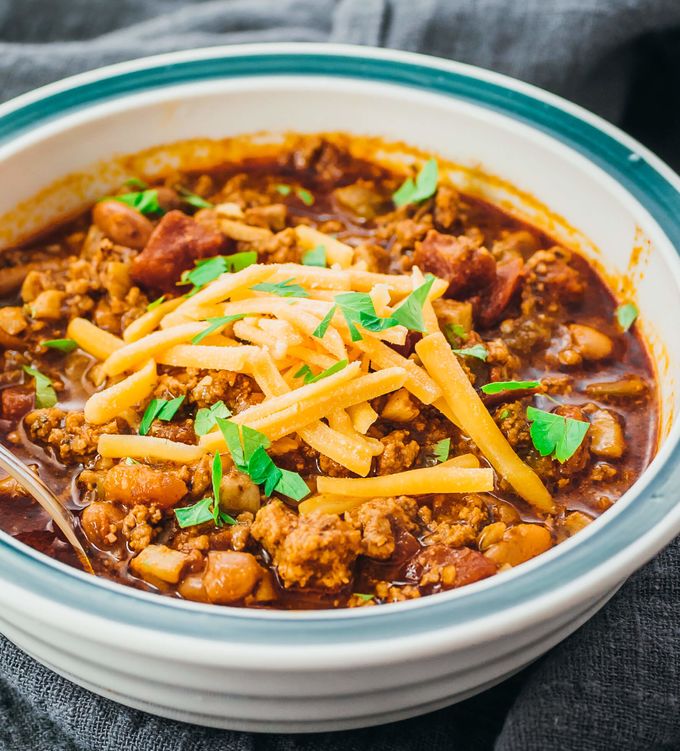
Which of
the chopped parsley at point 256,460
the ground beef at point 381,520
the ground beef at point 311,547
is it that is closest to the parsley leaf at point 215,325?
the chopped parsley at point 256,460

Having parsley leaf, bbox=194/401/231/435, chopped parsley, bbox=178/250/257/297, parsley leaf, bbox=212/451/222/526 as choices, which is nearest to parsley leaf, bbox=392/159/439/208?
chopped parsley, bbox=178/250/257/297

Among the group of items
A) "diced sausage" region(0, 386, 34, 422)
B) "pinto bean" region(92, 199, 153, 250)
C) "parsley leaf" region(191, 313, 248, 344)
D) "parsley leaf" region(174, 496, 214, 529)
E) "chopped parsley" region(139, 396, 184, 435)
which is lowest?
"diced sausage" region(0, 386, 34, 422)

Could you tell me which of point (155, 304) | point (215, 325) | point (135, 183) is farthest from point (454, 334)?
point (135, 183)

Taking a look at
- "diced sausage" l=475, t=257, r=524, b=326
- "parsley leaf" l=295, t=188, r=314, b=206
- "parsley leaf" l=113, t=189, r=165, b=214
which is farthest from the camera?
"parsley leaf" l=295, t=188, r=314, b=206

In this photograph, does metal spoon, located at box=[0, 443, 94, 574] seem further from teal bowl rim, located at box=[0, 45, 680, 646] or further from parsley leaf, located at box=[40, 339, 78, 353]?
parsley leaf, located at box=[40, 339, 78, 353]

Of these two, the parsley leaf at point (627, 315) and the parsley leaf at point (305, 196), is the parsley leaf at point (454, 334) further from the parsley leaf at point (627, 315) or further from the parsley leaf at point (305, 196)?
the parsley leaf at point (305, 196)

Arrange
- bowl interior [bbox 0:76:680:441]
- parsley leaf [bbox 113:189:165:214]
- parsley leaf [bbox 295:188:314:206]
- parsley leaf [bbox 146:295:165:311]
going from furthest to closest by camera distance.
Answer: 1. parsley leaf [bbox 295:188:314:206]
2. parsley leaf [bbox 113:189:165:214]
3. bowl interior [bbox 0:76:680:441]
4. parsley leaf [bbox 146:295:165:311]

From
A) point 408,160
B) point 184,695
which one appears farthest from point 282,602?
point 408,160

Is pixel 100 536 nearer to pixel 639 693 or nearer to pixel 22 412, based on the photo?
pixel 22 412
